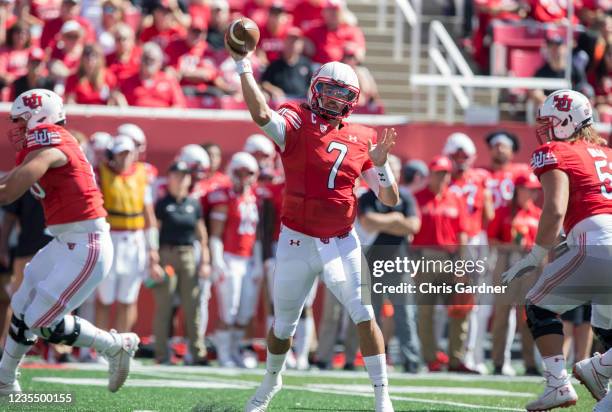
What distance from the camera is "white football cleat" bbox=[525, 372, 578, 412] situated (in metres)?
7.26

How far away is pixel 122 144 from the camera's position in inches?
455

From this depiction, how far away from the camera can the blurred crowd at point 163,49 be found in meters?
13.0

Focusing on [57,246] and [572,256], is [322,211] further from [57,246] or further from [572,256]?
[57,246]

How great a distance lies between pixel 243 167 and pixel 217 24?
3283 millimetres

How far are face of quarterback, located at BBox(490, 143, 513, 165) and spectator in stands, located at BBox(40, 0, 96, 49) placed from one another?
460 cm

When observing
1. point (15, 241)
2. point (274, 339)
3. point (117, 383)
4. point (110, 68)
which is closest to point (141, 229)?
point (15, 241)

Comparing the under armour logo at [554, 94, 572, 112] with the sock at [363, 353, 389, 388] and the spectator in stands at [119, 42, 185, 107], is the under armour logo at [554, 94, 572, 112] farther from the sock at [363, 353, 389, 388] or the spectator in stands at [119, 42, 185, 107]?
the spectator in stands at [119, 42, 185, 107]

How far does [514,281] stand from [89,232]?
2.68 m

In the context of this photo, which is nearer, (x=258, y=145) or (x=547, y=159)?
(x=547, y=159)

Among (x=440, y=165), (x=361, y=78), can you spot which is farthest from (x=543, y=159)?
(x=361, y=78)

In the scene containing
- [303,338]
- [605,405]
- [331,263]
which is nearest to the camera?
[605,405]

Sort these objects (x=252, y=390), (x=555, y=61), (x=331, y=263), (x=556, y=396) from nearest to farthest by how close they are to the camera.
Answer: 1. (x=331, y=263)
2. (x=556, y=396)
3. (x=252, y=390)
4. (x=555, y=61)

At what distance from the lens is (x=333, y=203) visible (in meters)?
7.25

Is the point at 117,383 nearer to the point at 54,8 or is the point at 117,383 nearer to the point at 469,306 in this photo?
the point at 469,306
